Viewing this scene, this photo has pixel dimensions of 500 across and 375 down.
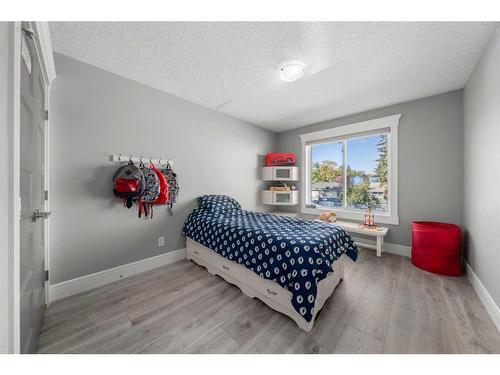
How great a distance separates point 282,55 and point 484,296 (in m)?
2.92

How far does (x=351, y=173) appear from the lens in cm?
346

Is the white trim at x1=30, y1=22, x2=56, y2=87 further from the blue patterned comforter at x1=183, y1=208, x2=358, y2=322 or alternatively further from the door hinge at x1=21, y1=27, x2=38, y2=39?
the blue patterned comforter at x1=183, y1=208, x2=358, y2=322

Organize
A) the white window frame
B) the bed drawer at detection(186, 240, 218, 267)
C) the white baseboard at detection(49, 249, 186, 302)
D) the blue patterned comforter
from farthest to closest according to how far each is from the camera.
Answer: the white window frame → the bed drawer at detection(186, 240, 218, 267) → the white baseboard at detection(49, 249, 186, 302) → the blue patterned comforter

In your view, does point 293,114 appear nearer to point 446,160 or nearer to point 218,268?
point 446,160

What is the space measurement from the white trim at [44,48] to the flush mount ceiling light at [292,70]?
1.94 metres

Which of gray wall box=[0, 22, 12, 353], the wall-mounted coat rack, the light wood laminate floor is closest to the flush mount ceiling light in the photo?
the wall-mounted coat rack

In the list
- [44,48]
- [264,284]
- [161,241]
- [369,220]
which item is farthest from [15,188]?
[369,220]

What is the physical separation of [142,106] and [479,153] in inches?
148

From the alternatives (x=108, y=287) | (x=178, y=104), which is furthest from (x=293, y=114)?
(x=108, y=287)

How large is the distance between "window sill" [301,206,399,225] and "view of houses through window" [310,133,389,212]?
0.13 m

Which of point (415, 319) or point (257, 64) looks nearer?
point (415, 319)

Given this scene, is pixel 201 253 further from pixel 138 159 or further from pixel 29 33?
pixel 29 33

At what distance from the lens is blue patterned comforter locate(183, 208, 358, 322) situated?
137 cm

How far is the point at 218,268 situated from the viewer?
2.18 metres
